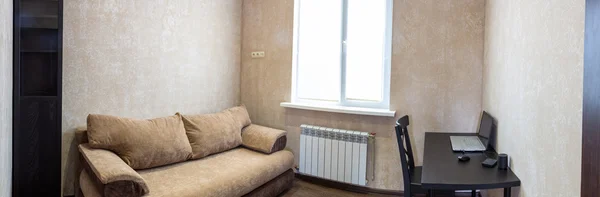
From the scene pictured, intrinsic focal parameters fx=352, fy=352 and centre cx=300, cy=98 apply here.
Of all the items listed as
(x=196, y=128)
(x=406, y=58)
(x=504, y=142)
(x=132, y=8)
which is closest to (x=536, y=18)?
(x=504, y=142)

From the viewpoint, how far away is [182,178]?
256cm

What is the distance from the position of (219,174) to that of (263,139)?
849 mm

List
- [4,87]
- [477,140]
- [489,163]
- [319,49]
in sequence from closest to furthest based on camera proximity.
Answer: [4,87]
[489,163]
[477,140]
[319,49]

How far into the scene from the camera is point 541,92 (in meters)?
1.56

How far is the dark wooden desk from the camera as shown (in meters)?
1.73

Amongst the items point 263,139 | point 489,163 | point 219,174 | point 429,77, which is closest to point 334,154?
point 263,139

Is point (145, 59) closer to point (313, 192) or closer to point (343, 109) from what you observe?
point (343, 109)

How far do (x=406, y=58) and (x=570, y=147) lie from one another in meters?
2.13

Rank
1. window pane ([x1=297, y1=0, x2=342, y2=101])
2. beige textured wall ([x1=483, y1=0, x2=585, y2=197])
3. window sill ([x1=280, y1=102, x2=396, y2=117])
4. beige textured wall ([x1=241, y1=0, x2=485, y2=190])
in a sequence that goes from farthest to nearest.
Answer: window pane ([x1=297, y1=0, x2=342, y2=101]) < window sill ([x1=280, y1=102, x2=396, y2=117]) < beige textured wall ([x1=241, y1=0, x2=485, y2=190]) < beige textured wall ([x1=483, y1=0, x2=585, y2=197])

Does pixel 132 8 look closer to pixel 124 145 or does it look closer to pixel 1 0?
pixel 124 145

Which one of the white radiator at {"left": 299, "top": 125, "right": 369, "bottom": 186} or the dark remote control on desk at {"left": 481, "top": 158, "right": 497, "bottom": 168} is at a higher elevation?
the dark remote control on desk at {"left": 481, "top": 158, "right": 497, "bottom": 168}

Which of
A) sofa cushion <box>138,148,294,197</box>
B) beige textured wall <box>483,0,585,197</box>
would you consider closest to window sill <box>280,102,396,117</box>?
sofa cushion <box>138,148,294,197</box>

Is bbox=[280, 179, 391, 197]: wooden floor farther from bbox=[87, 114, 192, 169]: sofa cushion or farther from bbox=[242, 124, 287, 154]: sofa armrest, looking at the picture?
bbox=[87, 114, 192, 169]: sofa cushion

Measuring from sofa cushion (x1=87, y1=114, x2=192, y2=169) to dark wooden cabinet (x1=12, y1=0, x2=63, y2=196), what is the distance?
0.87 feet
